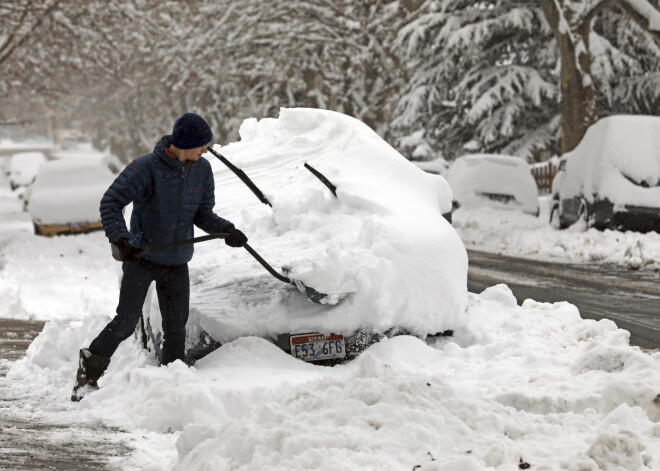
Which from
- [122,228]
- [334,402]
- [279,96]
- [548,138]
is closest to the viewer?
[334,402]

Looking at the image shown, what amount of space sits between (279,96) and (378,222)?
1027 inches

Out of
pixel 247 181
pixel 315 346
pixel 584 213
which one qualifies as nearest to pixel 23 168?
pixel 584 213

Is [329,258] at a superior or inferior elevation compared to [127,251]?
inferior

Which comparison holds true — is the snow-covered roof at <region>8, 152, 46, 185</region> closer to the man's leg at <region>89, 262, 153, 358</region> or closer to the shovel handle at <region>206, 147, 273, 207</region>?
the shovel handle at <region>206, 147, 273, 207</region>

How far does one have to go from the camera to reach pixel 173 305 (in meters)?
5.58

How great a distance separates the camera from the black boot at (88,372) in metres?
5.49

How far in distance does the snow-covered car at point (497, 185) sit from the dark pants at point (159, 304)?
46.7ft

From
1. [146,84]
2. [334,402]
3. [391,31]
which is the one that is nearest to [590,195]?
[334,402]

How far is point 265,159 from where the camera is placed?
7016 millimetres

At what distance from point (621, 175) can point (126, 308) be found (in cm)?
1120

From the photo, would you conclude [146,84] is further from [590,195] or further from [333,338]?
[333,338]

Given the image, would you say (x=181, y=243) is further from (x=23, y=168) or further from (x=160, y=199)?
(x=23, y=168)

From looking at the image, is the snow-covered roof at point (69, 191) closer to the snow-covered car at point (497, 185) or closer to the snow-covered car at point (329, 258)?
the snow-covered car at point (497, 185)

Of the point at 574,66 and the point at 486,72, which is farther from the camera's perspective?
the point at 486,72
